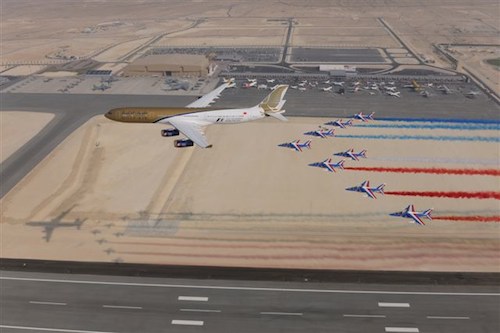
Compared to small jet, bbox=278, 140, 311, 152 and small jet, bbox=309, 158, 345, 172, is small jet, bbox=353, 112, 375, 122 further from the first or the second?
small jet, bbox=309, 158, 345, 172

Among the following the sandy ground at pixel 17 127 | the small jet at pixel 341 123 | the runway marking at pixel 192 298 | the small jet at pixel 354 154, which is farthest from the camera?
the small jet at pixel 341 123

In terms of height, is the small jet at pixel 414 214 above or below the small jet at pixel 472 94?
below

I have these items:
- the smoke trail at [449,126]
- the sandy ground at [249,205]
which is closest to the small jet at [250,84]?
the sandy ground at [249,205]

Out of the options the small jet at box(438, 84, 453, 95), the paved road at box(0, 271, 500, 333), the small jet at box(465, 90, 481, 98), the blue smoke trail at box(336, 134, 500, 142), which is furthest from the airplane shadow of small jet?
the small jet at box(465, 90, 481, 98)

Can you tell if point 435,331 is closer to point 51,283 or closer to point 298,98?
point 51,283

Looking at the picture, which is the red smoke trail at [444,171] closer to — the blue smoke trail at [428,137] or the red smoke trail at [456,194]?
the red smoke trail at [456,194]

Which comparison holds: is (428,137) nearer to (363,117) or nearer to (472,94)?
(363,117)

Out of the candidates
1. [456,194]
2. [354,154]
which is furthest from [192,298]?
[456,194]
